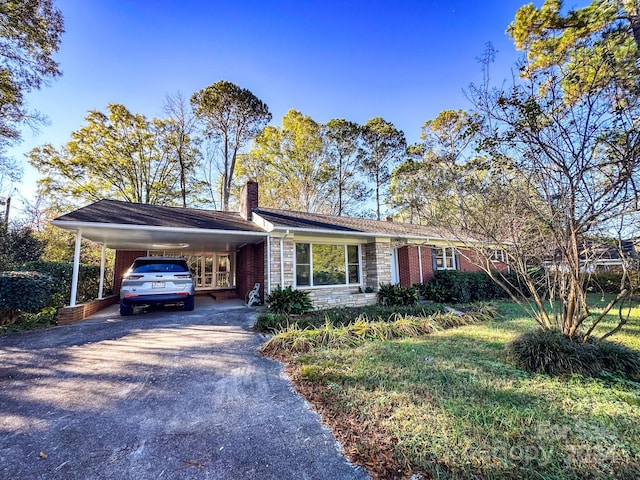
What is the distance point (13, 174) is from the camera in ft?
42.2

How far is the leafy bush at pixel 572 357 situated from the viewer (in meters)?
3.90

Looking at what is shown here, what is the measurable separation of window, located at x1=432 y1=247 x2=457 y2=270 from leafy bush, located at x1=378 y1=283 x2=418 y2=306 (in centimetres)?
395

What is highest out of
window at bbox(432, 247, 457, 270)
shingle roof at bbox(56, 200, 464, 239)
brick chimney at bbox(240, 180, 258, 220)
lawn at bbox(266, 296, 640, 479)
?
brick chimney at bbox(240, 180, 258, 220)

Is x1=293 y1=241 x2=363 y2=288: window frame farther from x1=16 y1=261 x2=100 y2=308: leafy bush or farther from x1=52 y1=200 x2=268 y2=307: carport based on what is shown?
x1=16 y1=261 x2=100 y2=308: leafy bush

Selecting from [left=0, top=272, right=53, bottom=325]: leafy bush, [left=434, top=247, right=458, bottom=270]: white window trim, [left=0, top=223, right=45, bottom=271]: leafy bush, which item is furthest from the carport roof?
[left=434, top=247, right=458, bottom=270]: white window trim

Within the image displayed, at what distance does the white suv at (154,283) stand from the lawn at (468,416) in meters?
5.00

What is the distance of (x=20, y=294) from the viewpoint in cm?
668

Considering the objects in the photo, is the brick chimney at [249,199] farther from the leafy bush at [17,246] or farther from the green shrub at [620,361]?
the green shrub at [620,361]

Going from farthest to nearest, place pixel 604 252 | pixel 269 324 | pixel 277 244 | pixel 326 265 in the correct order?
pixel 326 265
pixel 277 244
pixel 269 324
pixel 604 252

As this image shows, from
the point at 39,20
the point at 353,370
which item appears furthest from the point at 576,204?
the point at 39,20

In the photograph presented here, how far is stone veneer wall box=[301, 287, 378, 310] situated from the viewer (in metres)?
9.72

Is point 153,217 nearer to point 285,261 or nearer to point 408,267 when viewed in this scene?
point 285,261

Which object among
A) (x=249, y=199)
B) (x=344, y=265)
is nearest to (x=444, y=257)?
(x=344, y=265)

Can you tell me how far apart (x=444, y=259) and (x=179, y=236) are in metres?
11.8
